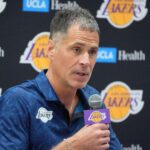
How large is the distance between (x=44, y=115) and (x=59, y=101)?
3.9 inches

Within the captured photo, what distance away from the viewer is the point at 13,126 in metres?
1.22

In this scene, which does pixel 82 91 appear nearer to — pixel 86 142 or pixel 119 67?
pixel 86 142

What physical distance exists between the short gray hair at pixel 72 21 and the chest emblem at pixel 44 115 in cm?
26

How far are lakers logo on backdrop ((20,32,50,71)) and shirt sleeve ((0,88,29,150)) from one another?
45.0 inches

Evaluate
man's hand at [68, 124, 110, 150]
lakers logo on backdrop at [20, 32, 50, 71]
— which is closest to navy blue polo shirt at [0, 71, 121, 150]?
man's hand at [68, 124, 110, 150]

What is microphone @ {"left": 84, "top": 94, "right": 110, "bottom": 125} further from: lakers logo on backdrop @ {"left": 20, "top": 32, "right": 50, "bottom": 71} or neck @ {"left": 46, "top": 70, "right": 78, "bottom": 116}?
lakers logo on backdrop @ {"left": 20, "top": 32, "right": 50, "bottom": 71}

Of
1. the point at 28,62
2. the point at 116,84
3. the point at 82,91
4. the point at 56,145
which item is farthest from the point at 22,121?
the point at 116,84

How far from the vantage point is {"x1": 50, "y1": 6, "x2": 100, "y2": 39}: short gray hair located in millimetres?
1302

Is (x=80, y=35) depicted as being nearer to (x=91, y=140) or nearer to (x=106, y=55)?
(x=91, y=140)

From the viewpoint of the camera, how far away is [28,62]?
2387 millimetres

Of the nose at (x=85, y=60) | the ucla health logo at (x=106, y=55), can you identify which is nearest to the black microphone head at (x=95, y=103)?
the nose at (x=85, y=60)

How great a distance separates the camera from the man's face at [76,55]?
1.26 m

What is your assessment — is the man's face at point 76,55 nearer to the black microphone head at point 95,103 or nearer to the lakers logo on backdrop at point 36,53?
the black microphone head at point 95,103

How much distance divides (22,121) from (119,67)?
1470 mm
